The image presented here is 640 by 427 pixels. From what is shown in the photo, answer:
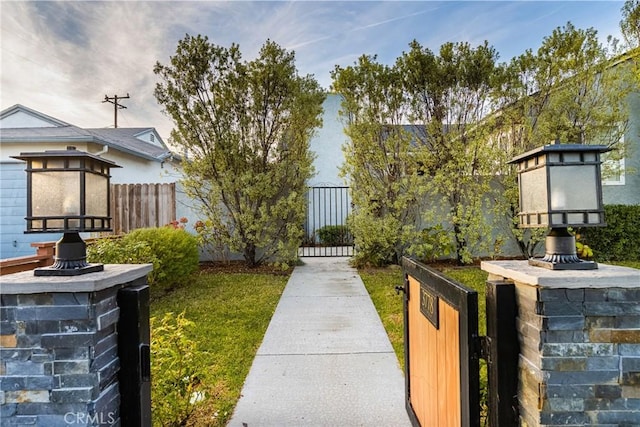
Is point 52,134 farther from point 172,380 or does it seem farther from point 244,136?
point 172,380

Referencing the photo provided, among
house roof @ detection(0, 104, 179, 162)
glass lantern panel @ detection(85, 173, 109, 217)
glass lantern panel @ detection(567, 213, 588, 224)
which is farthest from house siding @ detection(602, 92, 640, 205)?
house roof @ detection(0, 104, 179, 162)

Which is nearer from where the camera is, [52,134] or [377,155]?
[377,155]

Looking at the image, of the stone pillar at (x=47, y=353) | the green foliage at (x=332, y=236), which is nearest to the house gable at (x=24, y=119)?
the green foliage at (x=332, y=236)

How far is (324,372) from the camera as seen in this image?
116 inches

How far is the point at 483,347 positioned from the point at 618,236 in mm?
7989

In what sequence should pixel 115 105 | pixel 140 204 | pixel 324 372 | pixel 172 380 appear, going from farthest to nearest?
1. pixel 115 105
2. pixel 140 204
3. pixel 324 372
4. pixel 172 380

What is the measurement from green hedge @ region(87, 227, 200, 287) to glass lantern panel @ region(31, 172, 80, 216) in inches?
124

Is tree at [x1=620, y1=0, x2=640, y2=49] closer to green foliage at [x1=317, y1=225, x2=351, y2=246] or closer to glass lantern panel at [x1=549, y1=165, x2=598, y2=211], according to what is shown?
green foliage at [x1=317, y1=225, x2=351, y2=246]

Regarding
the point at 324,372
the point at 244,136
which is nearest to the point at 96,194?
the point at 324,372

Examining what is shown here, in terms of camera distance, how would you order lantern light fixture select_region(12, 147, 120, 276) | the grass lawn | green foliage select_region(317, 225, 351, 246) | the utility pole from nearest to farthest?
1. lantern light fixture select_region(12, 147, 120, 276)
2. the grass lawn
3. green foliage select_region(317, 225, 351, 246)
4. the utility pole

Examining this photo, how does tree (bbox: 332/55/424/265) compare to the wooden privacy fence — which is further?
the wooden privacy fence

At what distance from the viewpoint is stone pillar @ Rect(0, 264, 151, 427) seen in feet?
4.08

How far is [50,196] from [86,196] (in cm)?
14

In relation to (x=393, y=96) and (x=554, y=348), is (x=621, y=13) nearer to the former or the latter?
(x=393, y=96)
